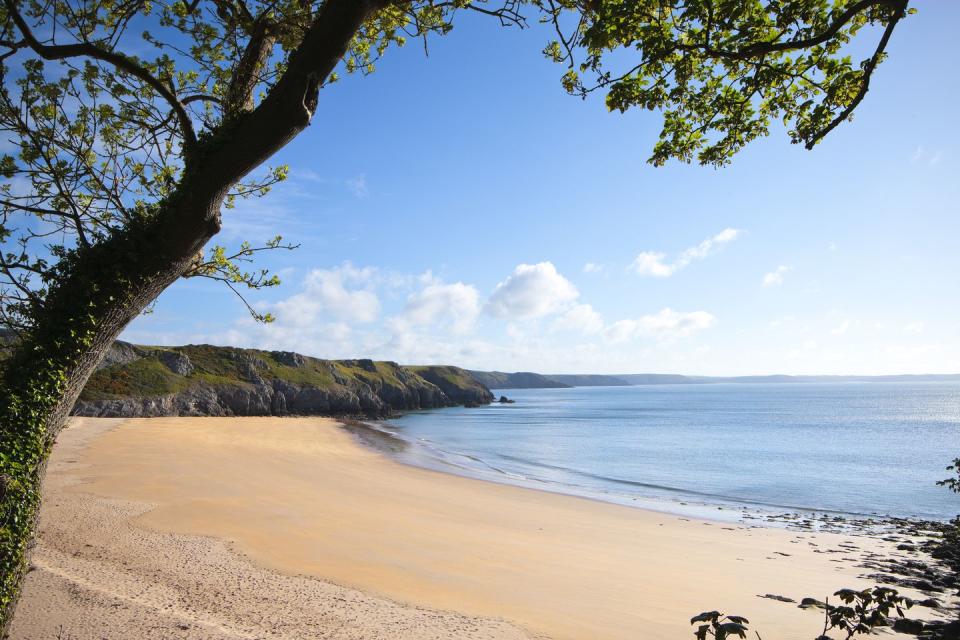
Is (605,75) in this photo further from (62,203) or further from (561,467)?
(561,467)

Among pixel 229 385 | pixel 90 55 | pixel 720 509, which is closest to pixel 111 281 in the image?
pixel 90 55

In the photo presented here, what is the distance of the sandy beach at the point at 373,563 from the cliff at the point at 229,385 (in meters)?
33.8

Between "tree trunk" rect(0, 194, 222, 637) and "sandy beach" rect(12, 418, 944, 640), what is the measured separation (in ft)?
7.49

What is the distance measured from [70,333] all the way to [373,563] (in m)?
7.55

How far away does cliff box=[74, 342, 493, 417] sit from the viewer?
5116 cm

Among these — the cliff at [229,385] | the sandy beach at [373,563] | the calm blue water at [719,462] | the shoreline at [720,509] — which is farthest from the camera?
the cliff at [229,385]

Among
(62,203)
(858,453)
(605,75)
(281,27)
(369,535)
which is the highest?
(281,27)

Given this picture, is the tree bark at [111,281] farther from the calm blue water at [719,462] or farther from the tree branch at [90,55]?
the calm blue water at [719,462]

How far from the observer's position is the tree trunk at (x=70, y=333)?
15.5ft

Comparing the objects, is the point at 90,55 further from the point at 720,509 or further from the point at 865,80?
the point at 720,509

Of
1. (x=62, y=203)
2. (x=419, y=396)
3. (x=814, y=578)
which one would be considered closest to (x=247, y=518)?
(x=62, y=203)

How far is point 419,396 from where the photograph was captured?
111312 millimetres

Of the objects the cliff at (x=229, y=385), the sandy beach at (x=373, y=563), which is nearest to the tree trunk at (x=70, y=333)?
the sandy beach at (x=373, y=563)

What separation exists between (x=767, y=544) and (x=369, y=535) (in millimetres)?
13126
